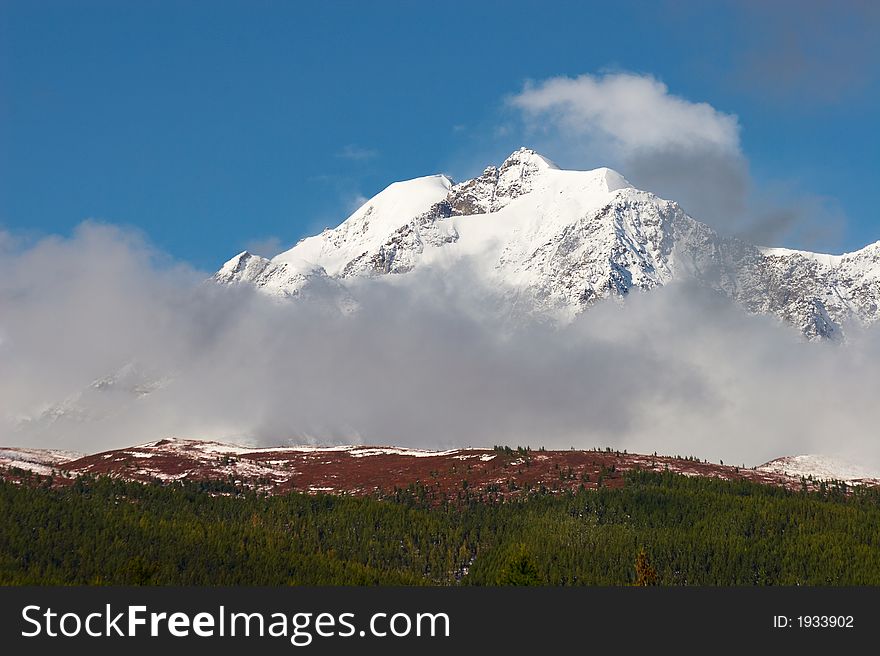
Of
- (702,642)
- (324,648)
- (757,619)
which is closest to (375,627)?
(324,648)

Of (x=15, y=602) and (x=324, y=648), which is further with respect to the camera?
(x=15, y=602)

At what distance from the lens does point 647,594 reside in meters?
82.9

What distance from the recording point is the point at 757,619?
83.5m

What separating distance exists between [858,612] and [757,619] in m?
9.78

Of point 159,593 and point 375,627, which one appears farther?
point 159,593

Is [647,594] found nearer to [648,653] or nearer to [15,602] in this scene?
[648,653]

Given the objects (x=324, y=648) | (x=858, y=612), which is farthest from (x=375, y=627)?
(x=858, y=612)

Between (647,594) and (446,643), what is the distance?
1700 cm

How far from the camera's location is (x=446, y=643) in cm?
7788

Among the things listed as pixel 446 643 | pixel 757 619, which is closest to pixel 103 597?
pixel 446 643

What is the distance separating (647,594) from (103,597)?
1724 inches

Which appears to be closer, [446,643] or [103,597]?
[446,643]

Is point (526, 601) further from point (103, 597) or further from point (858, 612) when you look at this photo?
point (103, 597)

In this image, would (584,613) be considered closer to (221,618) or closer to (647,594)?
(647,594)
